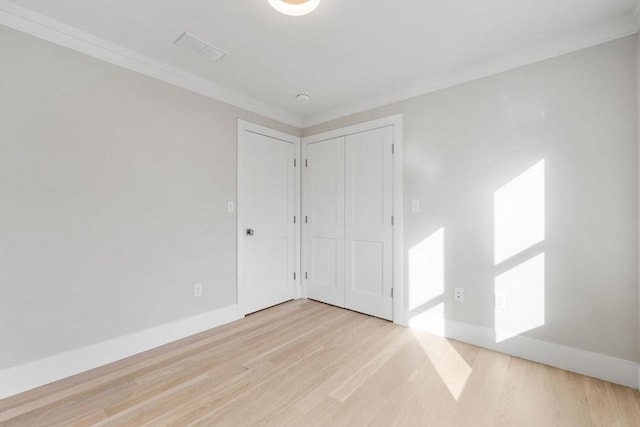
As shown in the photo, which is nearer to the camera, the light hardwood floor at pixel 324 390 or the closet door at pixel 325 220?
the light hardwood floor at pixel 324 390

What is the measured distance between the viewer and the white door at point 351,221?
9.66ft

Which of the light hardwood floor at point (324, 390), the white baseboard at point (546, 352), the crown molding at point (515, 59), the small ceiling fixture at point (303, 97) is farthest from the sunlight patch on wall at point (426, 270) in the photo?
the small ceiling fixture at point (303, 97)

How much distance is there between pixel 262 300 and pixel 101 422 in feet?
5.90

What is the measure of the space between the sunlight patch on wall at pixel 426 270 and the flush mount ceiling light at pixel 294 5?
80.0 inches

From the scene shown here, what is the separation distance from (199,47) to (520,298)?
316 cm

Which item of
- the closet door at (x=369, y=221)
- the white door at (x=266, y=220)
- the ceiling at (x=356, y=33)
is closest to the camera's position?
the ceiling at (x=356, y=33)

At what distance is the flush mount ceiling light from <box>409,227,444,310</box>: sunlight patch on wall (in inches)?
80.0

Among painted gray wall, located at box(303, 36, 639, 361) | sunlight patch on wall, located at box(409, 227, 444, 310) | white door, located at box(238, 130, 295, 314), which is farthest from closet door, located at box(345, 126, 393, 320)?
white door, located at box(238, 130, 295, 314)

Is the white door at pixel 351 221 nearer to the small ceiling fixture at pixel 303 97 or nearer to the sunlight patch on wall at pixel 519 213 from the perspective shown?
the small ceiling fixture at pixel 303 97

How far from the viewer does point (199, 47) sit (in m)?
2.12

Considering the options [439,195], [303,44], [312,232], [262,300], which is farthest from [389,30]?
[262,300]

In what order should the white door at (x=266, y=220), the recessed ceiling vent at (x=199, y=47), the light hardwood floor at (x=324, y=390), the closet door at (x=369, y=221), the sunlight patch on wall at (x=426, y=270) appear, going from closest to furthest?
the light hardwood floor at (x=324, y=390), the recessed ceiling vent at (x=199, y=47), the sunlight patch on wall at (x=426, y=270), the closet door at (x=369, y=221), the white door at (x=266, y=220)

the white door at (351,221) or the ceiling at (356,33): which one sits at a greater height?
the ceiling at (356,33)

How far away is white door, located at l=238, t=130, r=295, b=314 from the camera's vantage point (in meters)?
3.04
